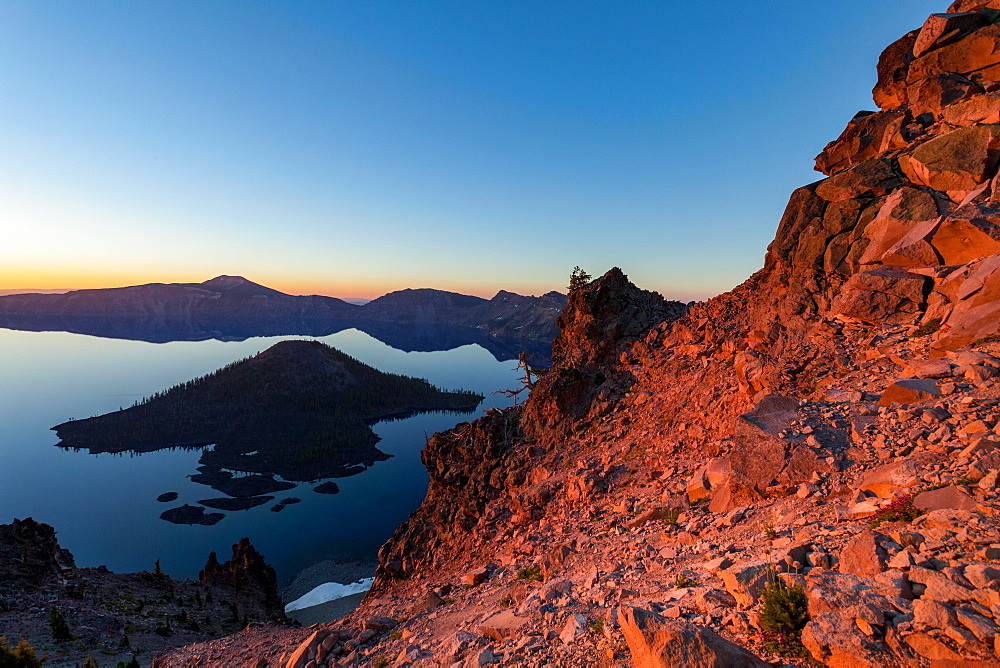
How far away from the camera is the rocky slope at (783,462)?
5.39m

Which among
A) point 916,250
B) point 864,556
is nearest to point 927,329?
point 916,250

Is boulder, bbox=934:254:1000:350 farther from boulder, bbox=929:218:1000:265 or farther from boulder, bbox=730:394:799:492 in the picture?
boulder, bbox=730:394:799:492

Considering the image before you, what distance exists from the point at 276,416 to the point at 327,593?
11472 centimetres

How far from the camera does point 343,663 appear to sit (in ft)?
33.7

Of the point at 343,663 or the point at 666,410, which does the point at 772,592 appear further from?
the point at 666,410

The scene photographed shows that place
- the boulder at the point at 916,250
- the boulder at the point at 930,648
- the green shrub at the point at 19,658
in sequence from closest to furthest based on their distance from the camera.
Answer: the boulder at the point at 930,648 → the boulder at the point at 916,250 → the green shrub at the point at 19,658

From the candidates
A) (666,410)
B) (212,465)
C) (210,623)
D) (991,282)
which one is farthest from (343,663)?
(212,465)

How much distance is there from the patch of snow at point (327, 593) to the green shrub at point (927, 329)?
57.5 m

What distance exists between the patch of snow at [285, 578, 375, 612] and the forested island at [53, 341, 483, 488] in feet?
170

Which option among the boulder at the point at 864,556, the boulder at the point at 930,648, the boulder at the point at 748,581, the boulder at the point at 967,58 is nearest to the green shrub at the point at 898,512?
the boulder at the point at 864,556

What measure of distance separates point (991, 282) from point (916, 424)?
516cm

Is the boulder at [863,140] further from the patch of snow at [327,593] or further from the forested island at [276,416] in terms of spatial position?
the forested island at [276,416]

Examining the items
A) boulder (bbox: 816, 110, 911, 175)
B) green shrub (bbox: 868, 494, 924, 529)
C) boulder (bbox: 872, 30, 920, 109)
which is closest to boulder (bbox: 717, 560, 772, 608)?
green shrub (bbox: 868, 494, 924, 529)

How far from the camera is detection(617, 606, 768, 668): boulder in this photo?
15.9ft
